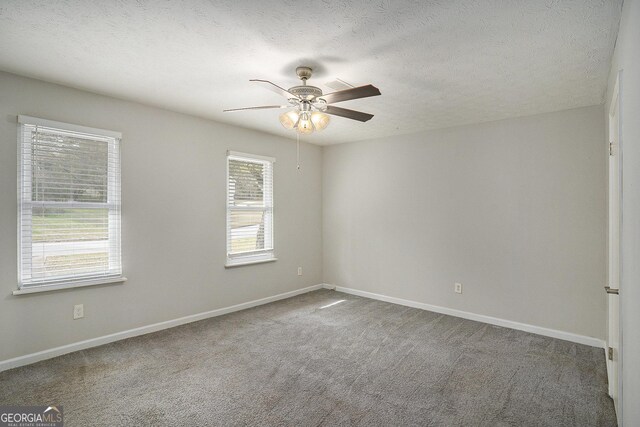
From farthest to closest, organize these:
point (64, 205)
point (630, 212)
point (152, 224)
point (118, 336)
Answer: point (152, 224)
point (118, 336)
point (64, 205)
point (630, 212)

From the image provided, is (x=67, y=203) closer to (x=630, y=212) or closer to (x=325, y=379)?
(x=325, y=379)

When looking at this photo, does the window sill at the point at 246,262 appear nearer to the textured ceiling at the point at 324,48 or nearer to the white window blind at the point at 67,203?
the white window blind at the point at 67,203

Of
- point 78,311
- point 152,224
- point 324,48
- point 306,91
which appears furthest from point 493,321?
point 78,311

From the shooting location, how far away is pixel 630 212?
1561 millimetres

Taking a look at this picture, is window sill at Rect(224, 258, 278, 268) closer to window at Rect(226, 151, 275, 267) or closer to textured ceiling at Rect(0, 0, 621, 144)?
window at Rect(226, 151, 275, 267)

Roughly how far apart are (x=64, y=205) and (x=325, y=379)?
9.18 ft

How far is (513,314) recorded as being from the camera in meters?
3.91

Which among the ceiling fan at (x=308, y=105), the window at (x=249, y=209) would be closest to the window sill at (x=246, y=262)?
the window at (x=249, y=209)

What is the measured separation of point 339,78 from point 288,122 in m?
0.57

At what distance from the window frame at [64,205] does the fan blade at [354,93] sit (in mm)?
2328

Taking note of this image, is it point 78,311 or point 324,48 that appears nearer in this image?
point 324,48

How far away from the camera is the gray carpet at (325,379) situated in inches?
88.1

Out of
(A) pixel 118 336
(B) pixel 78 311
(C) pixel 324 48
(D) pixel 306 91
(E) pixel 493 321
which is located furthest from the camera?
(E) pixel 493 321

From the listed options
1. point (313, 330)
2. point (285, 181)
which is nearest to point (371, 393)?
point (313, 330)
